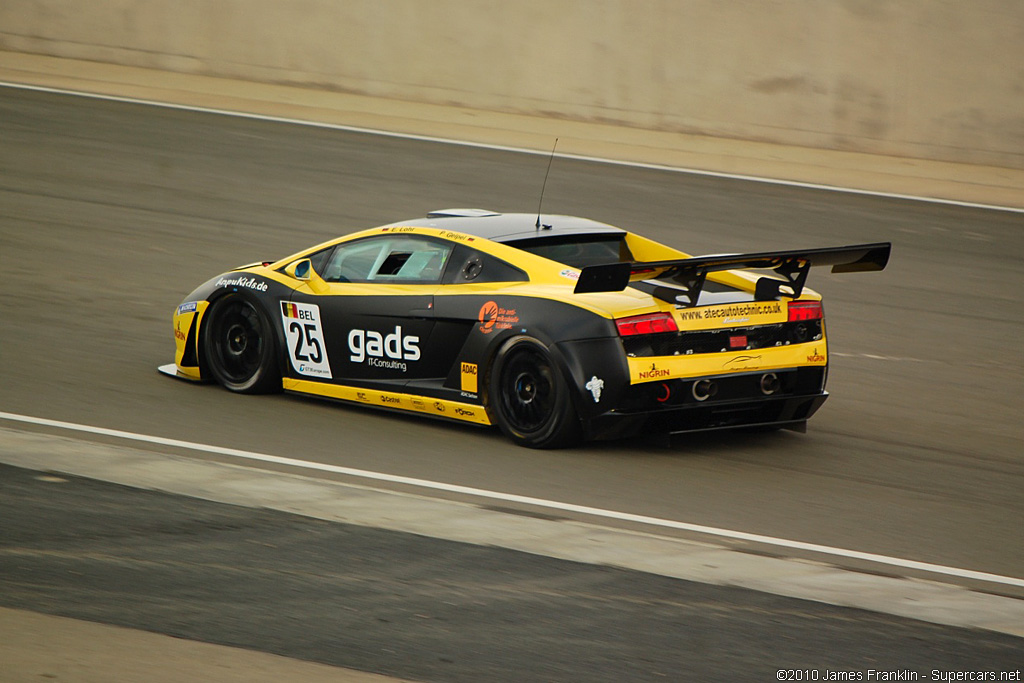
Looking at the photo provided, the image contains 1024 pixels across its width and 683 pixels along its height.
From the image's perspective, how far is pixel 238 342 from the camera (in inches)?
381

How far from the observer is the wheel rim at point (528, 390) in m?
8.02

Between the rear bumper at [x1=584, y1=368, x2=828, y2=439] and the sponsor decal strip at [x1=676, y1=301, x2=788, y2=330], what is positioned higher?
the sponsor decal strip at [x1=676, y1=301, x2=788, y2=330]

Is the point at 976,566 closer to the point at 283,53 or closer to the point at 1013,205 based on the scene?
the point at 1013,205

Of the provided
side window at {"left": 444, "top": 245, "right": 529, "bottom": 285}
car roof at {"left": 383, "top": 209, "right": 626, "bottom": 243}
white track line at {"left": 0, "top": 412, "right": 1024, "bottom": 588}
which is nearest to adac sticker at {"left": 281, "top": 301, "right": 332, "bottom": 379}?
car roof at {"left": 383, "top": 209, "right": 626, "bottom": 243}

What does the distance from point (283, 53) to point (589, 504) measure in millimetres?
16354

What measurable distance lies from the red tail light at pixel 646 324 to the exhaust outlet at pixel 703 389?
34 cm

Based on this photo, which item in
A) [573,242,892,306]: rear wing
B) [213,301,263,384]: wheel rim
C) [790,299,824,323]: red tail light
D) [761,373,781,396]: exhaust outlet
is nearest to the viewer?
[573,242,892,306]: rear wing

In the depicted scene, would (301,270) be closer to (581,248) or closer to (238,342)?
(238,342)

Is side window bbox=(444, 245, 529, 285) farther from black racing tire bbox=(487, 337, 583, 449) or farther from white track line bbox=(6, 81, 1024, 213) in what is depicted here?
white track line bbox=(6, 81, 1024, 213)

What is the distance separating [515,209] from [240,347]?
277 inches

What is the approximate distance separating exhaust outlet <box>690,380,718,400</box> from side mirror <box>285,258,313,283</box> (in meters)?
2.85

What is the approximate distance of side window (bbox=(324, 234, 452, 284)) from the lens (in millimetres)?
8789

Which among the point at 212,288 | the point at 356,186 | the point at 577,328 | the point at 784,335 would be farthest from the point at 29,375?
the point at 356,186

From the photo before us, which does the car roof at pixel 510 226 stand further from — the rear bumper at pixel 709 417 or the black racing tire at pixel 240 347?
the rear bumper at pixel 709 417
